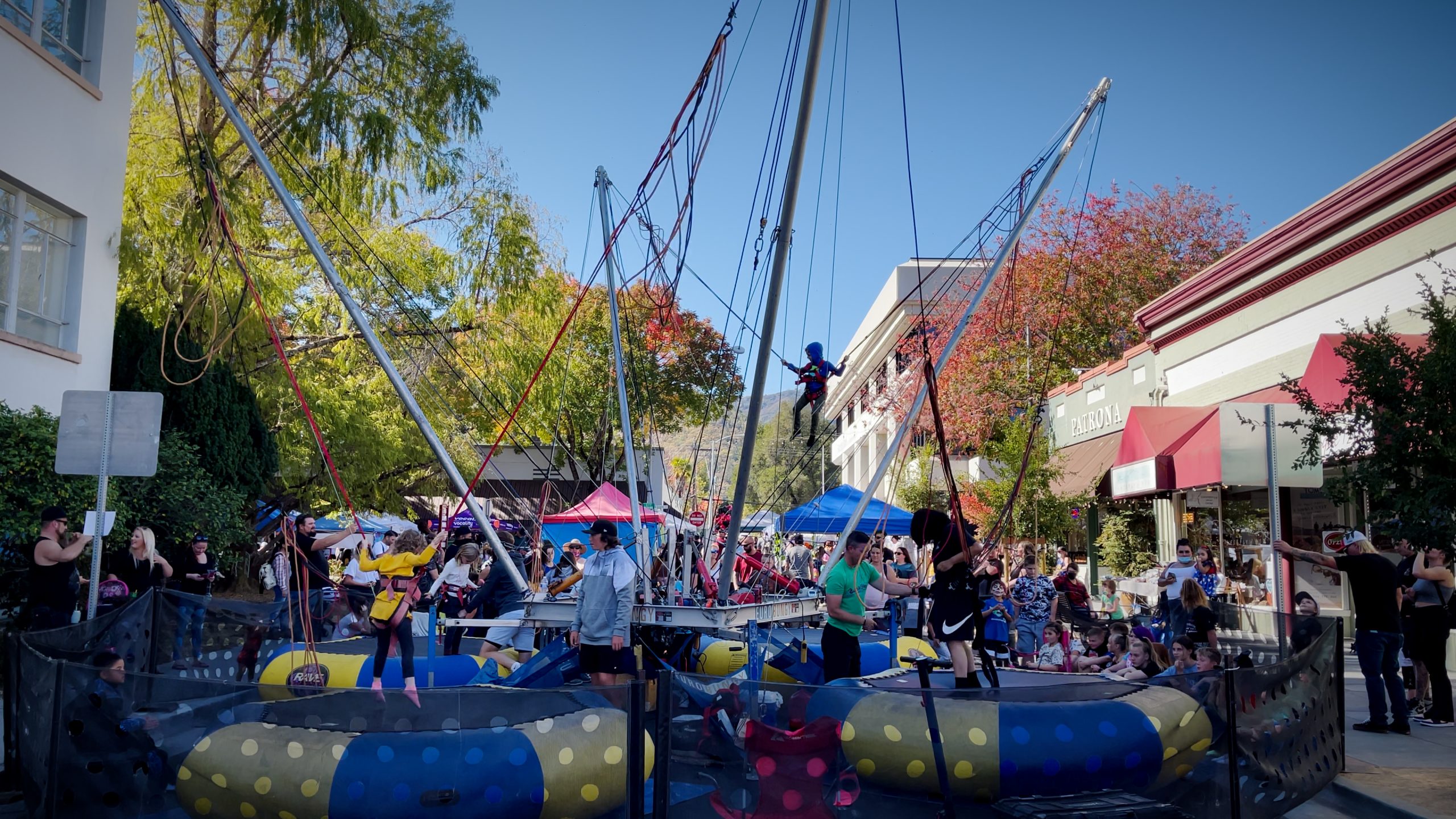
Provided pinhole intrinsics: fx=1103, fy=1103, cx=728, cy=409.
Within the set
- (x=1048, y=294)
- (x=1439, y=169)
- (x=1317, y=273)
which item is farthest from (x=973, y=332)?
(x=1439, y=169)

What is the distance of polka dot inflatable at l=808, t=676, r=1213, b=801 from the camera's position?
6332 mm

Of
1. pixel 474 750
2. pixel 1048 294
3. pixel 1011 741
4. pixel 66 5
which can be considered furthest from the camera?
pixel 1048 294

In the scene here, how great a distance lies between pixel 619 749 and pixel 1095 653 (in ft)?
26.7

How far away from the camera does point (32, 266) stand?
43.2 ft

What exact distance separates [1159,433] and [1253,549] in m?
2.70

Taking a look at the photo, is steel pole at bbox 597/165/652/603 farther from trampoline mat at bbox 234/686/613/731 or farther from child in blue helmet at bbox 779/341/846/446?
trampoline mat at bbox 234/686/613/731

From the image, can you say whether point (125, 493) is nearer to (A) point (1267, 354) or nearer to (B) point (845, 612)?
(B) point (845, 612)

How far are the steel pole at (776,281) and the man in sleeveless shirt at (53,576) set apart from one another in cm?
539

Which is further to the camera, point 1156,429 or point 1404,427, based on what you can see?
point 1156,429

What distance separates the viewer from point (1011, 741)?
251 inches

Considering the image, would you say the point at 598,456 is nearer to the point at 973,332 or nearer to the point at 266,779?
the point at 973,332

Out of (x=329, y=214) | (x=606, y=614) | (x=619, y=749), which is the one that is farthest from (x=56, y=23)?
(x=619, y=749)

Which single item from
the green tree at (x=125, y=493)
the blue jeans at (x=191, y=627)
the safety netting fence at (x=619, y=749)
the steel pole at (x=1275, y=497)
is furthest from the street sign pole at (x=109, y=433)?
the steel pole at (x=1275, y=497)

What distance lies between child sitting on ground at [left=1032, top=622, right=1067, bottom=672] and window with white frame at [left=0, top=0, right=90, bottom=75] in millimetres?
13706
